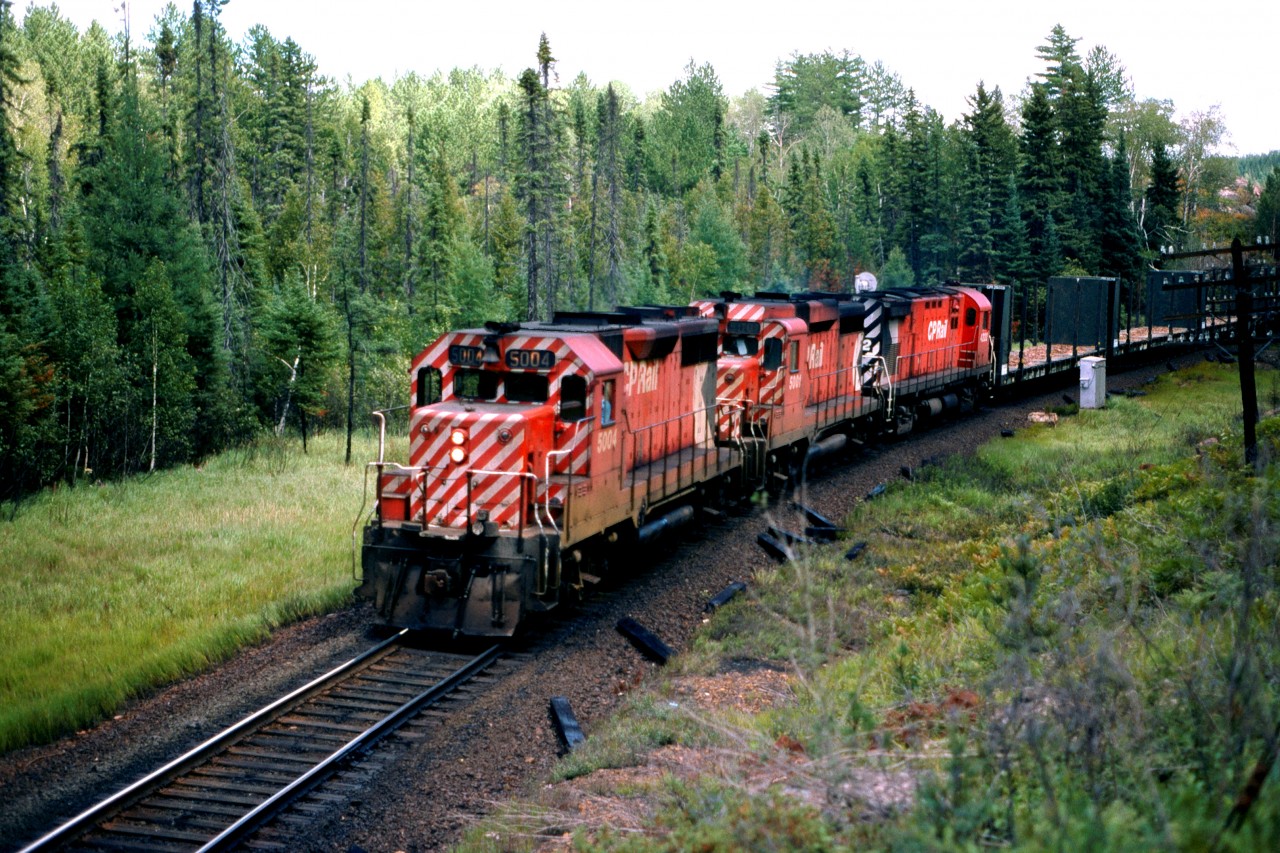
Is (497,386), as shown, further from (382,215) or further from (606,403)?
(382,215)

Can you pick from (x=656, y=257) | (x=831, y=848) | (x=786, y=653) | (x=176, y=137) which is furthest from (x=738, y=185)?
(x=831, y=848)

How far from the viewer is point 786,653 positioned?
488 inches

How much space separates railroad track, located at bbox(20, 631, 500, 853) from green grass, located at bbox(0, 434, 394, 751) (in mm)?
1821

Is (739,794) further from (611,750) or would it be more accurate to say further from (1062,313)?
(1062,313)

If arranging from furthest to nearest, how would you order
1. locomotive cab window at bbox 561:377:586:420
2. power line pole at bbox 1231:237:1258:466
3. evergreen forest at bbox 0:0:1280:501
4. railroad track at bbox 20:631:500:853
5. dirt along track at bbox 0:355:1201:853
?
evergreen forest at bbox 0:0:1280:501 → power line pole at bbox 1231:237:1258:466 → locomotive cab window at bbox 561:377:586:420 → dirt along track at bbox 0:355:1201:853 → railroad track at bbox 20:631:500:853

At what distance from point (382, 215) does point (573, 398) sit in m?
67.8

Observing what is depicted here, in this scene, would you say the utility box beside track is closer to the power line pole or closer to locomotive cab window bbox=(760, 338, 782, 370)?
locomotive cab window bbox=(760, 338, 782, 370)

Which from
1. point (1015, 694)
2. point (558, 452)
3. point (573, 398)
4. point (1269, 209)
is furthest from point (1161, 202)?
point (1015, 694)

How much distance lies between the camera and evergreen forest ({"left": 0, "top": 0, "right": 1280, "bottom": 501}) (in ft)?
101

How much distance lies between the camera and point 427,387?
549 inches

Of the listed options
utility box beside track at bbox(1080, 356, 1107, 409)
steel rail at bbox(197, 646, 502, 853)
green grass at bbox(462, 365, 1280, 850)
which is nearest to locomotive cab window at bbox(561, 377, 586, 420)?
steel rail at bbox(197, 646, 502, 853)

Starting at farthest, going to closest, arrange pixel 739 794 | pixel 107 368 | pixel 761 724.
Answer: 1. pixel 107 368
2. pixel 761 724
3. pixel 739 794

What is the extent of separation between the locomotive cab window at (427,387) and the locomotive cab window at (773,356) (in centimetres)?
800

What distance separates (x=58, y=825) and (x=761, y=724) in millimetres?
5391
